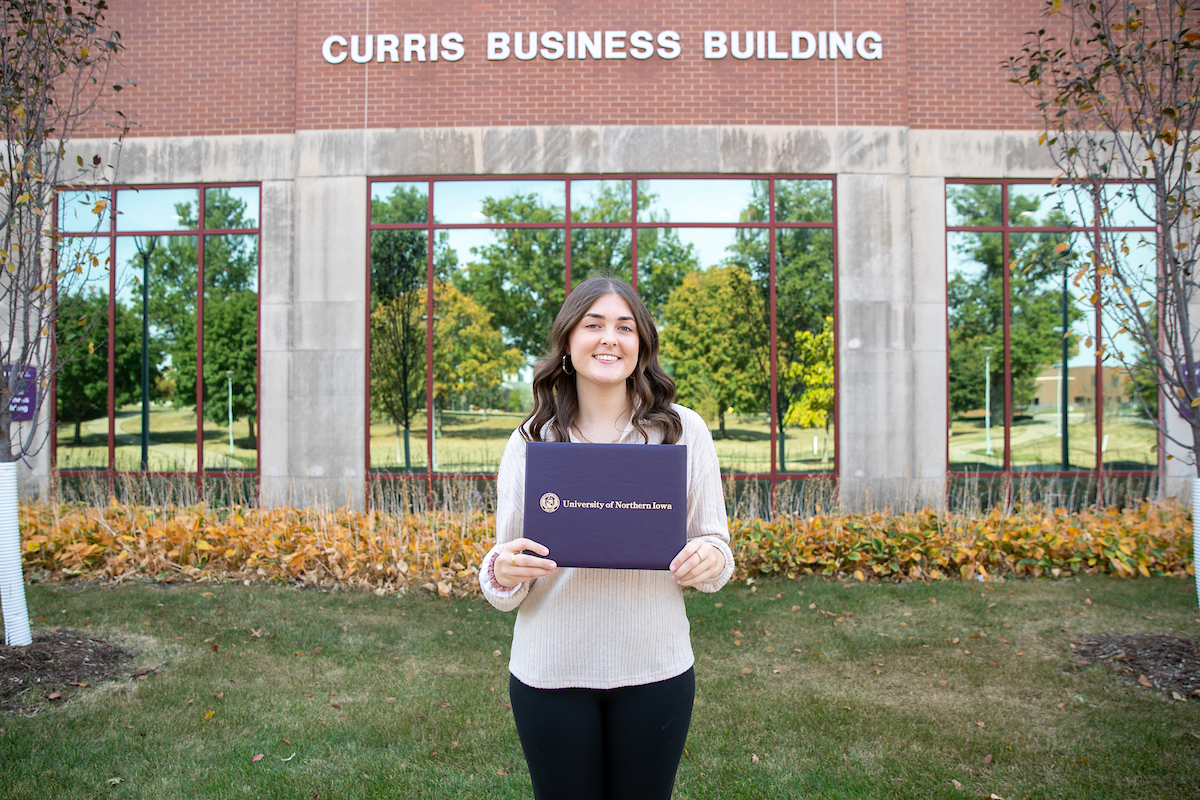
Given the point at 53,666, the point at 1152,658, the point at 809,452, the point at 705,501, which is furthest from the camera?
the point at 809,452

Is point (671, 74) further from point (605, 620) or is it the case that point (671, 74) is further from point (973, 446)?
point (605, 620)

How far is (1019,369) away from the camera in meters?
9.35

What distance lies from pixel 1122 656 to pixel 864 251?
18.0 ft

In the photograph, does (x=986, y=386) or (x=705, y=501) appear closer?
(x=705, y=501)

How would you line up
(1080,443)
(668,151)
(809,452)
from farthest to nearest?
(1080,443)
(809,452)
(668,151)

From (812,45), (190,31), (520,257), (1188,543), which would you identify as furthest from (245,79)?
(1188,543)

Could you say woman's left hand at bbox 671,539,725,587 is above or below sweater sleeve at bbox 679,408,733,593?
below

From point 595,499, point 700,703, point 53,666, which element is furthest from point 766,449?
point 595,499

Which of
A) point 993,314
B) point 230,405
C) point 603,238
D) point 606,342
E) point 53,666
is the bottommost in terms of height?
point 53,666

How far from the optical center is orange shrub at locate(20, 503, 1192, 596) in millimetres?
6504

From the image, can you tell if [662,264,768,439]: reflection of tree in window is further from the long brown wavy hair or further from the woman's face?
the woman's face

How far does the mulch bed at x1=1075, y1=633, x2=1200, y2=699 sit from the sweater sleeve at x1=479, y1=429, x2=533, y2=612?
435 cm

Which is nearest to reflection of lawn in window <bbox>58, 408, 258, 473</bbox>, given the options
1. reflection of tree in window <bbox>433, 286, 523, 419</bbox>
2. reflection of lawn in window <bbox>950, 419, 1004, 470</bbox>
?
reflection of tree in window <bbox>433, 286, 523, 419</bbox>

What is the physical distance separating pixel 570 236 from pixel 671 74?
90.1 inches
